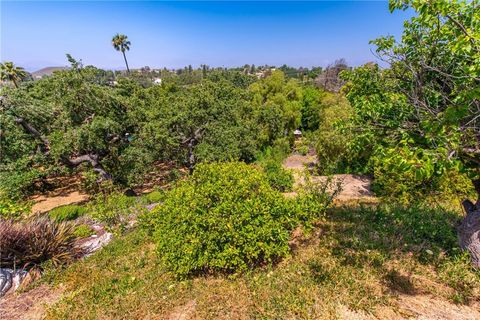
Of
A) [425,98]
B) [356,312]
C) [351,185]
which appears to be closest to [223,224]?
[356,312]

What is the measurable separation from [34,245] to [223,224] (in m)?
5.14

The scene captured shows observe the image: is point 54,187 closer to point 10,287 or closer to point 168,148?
point 168,148

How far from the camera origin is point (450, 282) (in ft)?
13.6

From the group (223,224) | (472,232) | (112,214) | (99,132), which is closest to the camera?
(472,232)

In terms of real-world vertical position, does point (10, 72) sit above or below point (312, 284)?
below

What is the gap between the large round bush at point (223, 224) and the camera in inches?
179

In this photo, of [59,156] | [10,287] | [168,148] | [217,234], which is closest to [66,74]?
[59,156]

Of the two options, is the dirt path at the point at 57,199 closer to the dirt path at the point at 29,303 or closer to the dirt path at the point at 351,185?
the dirt path at the point at 29,303

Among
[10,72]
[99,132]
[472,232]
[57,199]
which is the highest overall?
[472,232]

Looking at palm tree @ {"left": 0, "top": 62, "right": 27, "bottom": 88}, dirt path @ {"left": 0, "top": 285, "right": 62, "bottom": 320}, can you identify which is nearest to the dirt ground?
dirt path @ {"left": 0, "top": 285, "right": 62, "bottom": 320}

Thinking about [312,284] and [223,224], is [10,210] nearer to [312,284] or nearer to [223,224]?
[223,224]

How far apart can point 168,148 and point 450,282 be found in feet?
41.8

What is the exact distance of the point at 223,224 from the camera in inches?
179

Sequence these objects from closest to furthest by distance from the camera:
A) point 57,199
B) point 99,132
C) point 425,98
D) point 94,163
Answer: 1. point 425,98
2. point 99,132
3. point 94,163
4. point 57,199
